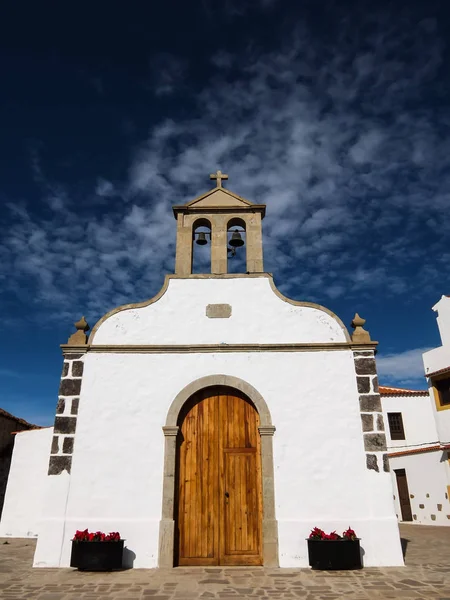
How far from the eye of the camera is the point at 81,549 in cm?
669

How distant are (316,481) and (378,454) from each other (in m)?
1.14

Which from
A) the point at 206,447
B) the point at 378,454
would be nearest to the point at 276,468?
the point at 206,447

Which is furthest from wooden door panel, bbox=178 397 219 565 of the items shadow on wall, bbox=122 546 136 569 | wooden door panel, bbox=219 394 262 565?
shadow on wall, bbox=122 546 136 569

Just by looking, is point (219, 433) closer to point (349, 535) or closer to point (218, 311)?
point (218, 311)

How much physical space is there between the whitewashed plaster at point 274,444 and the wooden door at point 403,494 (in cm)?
1213

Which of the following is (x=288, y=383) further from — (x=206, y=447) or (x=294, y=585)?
(x=294, y=585)

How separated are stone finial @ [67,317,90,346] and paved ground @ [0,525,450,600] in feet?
12.0

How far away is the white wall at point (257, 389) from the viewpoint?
278 inches

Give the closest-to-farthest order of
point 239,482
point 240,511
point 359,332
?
point 240,511 → point 239,482 → point 359,332

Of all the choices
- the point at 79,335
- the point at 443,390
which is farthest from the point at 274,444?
the point at 443,390

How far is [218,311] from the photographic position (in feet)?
27.7

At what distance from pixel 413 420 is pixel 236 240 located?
665 inches

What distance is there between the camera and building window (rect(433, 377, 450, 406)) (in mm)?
16891

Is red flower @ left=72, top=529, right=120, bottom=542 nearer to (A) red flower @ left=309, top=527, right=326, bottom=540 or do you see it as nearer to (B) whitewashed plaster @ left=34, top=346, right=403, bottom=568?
(B) whitewashed plaster @ left=34, top=346, right=403, bottom=568
